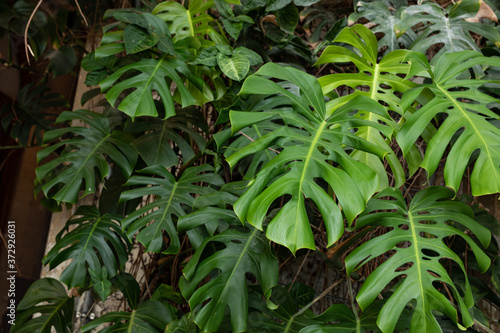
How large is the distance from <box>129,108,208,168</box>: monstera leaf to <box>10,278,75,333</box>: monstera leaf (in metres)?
0.55

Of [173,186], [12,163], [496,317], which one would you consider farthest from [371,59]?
[12,163]

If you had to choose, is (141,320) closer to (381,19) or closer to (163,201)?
(163,201)

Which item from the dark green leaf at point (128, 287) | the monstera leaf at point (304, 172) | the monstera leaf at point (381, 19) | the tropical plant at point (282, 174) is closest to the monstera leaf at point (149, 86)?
the tropical plant at point (282, 174)

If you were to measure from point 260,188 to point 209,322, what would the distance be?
0.40 meters

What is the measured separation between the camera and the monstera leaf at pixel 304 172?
0.98m

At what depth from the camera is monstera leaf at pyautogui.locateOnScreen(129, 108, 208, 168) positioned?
1619 mm

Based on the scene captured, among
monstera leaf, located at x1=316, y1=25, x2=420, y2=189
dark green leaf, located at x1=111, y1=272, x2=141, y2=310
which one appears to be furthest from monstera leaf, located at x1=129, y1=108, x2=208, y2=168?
monstera leaf, located at x1=316, y1=25, x2=420, y2=189

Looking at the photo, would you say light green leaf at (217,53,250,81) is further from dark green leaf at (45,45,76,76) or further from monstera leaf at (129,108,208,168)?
dark green leaf at (45,45,76,76)

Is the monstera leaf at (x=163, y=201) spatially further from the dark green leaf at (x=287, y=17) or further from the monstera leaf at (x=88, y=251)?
the dark green leaf at (x=287, y=17)

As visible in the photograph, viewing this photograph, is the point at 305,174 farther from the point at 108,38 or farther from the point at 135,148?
the point at 108,38

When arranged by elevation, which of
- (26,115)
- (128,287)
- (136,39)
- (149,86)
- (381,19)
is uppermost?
(381,19)

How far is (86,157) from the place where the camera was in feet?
5.18

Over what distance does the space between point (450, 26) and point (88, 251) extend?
1472 mm

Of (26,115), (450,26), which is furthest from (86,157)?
(450,26)
